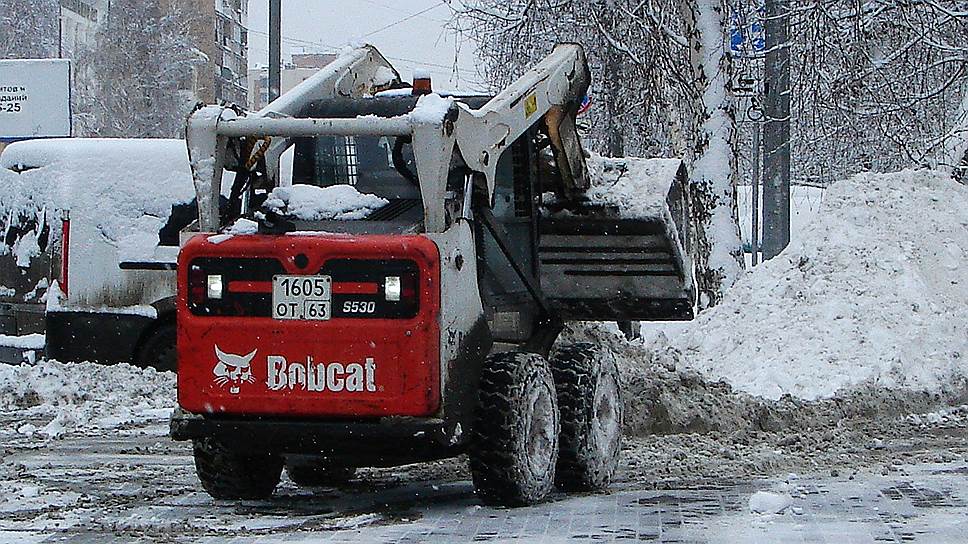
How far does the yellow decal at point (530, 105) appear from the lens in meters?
8.35

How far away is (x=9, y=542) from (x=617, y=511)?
2.85 meters

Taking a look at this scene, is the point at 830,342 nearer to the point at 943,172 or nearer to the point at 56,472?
the point at 943,172

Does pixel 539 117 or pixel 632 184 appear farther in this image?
pixel 632 184

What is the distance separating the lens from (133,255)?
12688 millimetres

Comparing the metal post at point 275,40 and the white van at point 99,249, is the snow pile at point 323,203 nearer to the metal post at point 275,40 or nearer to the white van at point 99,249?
the white van at point 99,249

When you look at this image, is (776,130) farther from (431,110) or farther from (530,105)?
(431,110)

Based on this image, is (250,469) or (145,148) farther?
(145,148)

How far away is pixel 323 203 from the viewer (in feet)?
25.9

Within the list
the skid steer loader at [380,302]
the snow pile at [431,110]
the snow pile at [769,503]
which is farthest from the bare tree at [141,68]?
the snow pile at [769,503]

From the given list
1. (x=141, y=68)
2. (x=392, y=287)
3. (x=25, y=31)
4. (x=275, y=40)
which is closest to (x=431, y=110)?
(x=392, y=287)

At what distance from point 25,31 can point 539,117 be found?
5284 centimetres

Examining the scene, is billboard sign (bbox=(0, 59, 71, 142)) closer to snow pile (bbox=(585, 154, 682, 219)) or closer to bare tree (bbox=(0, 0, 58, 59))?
snow pile (bbox=(585, 154, 682, 219))

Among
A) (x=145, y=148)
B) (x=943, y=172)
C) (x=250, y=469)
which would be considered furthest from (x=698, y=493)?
(x=943, y=172)

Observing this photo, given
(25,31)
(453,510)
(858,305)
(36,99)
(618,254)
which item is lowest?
(453,510)
